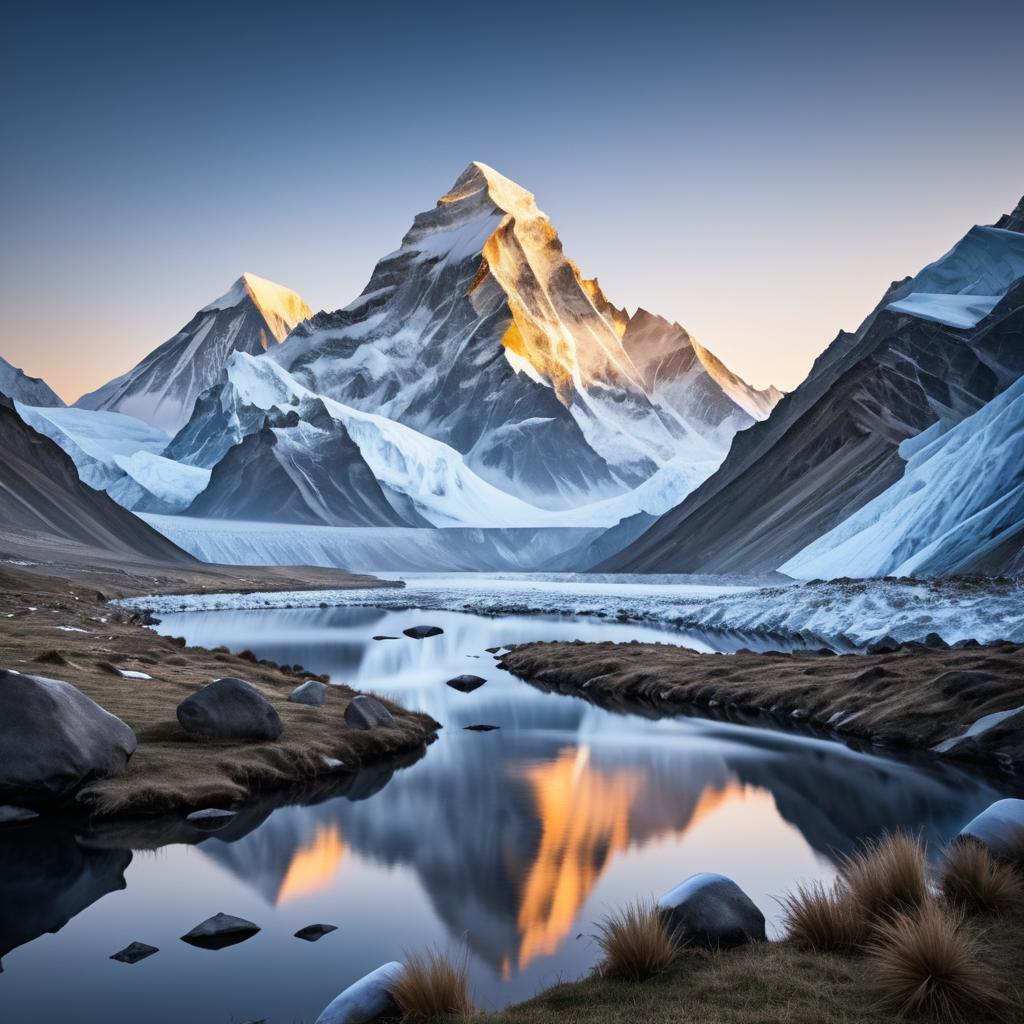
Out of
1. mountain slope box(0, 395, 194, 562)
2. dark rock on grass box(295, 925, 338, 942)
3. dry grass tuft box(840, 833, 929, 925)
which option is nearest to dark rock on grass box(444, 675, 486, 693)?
dark rock on grass box(295, 925, 338, 942)

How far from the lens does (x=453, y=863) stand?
22281 millimetres

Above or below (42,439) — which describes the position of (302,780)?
below

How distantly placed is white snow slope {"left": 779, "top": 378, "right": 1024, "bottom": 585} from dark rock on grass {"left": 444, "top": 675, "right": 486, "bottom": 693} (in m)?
49.0

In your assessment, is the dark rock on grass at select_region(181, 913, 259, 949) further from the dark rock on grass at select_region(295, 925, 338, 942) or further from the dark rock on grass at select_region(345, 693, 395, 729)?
the dark rock on grass at select_region(345, 693, 395, 729)

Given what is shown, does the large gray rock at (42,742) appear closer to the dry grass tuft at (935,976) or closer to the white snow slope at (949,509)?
the dry grass tuft at (935,976)

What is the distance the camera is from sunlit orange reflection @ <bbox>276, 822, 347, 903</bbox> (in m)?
20.0

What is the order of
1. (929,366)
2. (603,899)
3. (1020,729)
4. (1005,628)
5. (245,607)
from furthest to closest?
1. (929,366)
2. (245,607)
3. (1005,628)
4. (1020,729)
5. (603,899)

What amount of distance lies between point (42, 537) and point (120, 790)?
487 ft

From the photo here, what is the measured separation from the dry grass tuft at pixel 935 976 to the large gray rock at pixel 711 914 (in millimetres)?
2874

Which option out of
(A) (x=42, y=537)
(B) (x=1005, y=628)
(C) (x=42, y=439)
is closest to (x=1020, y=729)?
(B) (x=1005, y=628)

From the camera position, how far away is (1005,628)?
5588cm

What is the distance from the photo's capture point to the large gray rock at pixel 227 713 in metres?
29.5

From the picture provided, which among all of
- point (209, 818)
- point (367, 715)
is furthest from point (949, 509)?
point (209, 818)

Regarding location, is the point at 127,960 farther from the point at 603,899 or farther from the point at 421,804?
the point at 421,804
